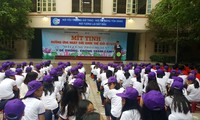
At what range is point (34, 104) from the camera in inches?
176

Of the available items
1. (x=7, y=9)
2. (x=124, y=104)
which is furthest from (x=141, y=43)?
(x=124, y=104)

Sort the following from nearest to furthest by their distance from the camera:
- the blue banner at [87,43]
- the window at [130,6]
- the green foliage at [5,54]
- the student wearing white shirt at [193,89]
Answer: the student wearing white shirt at [193,89] < the green foliage at [5,54] < the window at [130,6] < the blue banner at [87,43]

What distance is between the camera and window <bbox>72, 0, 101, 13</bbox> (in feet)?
77.6

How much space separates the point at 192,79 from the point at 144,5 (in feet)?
53.1

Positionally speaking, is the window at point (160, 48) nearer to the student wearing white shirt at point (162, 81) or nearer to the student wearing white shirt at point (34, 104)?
the student wearing white shirt at point (162, 81)

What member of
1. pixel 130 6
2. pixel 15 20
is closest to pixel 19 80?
pixel 15 20

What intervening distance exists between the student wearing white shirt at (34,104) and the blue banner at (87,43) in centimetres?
1943

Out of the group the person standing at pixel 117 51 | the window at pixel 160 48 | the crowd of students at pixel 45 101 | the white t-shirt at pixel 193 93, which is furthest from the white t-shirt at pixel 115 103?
the window at pixel 160 48

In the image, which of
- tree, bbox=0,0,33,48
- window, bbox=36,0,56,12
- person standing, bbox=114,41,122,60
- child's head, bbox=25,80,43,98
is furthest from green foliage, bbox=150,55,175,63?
child's head, bbox=25,80,43,98

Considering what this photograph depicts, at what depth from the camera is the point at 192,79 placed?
8.30 m

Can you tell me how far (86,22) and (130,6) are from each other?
3.62 meters

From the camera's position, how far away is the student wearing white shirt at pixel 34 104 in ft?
14.6

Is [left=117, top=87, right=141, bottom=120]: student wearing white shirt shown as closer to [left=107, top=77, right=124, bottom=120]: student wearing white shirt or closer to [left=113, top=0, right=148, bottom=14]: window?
[left=107, top=77, right=124, bottom=120]: student wearing white shirt

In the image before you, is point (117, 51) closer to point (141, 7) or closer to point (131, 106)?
point (141, 7)
